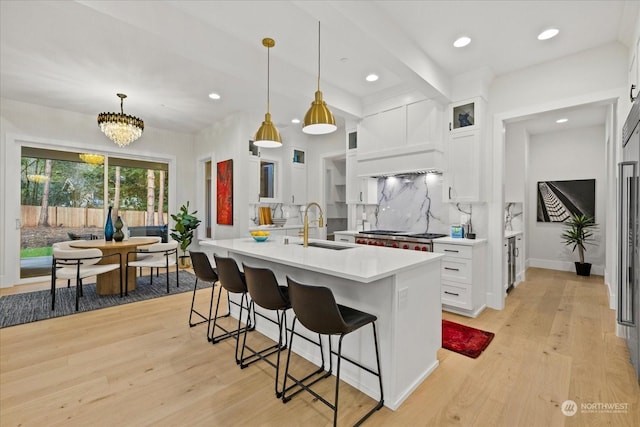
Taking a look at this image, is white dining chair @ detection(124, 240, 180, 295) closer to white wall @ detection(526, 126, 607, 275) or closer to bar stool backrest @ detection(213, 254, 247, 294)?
bar stool backrest @ detection(213, 254, 247, 294)

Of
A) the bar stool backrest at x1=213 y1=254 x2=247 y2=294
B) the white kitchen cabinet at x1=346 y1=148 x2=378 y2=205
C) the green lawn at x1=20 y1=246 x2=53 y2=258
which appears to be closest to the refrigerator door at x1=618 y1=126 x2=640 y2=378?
the bar stool backrest at x1=213 y1=254 x2=247 y2=294

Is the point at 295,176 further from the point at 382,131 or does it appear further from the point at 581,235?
the point at 581,235

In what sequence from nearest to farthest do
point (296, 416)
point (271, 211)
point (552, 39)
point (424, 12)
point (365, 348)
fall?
point (296, 416), point (365, 348), point (424, 12), point (552, 39), point (271, 211)

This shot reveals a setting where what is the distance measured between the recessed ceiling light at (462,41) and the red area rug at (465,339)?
9.76ft

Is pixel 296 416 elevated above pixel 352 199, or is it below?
below

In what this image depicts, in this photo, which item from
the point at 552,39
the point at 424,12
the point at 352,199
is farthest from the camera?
the point at 352,199

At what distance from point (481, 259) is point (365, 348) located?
2.37m

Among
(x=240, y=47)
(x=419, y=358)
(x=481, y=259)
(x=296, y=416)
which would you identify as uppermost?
(x=240, y=47)

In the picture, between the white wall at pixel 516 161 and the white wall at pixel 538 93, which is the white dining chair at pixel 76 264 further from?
the white wall at pixel 516 161

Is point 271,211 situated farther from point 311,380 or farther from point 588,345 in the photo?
point 588,345

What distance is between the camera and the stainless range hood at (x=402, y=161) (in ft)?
13.1

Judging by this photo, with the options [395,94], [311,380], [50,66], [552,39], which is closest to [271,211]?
[395,94]

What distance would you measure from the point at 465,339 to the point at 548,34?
308 centimetres

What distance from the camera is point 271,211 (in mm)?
6539
